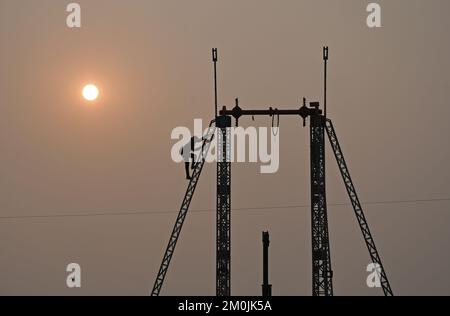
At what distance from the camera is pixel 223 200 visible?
346 feet

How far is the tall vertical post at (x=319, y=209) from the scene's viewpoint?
10381 cm

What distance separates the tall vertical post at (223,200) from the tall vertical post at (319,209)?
8839mm

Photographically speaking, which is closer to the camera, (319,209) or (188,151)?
(319,209)

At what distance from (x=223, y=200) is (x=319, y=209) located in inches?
395

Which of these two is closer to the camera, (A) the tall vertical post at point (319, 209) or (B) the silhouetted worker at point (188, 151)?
(A) the tall vertical post at point (319, 209)

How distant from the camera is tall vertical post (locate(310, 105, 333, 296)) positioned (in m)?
104

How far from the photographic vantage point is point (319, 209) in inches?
4092

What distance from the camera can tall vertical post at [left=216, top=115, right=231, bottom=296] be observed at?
106 meters

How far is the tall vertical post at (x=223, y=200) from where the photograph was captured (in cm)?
10588

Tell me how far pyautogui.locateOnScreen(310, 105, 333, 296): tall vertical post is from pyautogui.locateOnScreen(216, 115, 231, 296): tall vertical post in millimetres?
8839

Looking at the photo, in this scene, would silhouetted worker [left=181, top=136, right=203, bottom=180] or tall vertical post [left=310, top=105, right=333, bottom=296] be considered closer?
tall vertical post [left=310, top=105, right=333, bottom=296]

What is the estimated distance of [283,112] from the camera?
4168 inches
